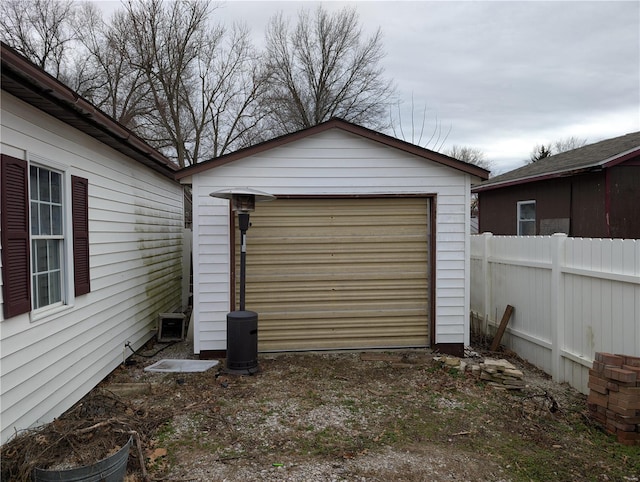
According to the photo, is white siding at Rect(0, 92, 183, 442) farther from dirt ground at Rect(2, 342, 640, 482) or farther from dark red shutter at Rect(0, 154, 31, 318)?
dirt ground at Rect(2, 342, 640, 482)

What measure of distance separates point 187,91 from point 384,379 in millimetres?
16873

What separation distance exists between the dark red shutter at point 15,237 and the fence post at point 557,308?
5557mm

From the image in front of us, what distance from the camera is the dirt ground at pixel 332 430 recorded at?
3227mm

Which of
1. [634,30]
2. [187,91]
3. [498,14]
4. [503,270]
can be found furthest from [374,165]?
[187,91]

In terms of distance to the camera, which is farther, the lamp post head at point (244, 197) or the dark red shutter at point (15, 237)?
the lamp post head at point (244, 197)

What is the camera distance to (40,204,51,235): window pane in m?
4.07

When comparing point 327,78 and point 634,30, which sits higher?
point 327,78

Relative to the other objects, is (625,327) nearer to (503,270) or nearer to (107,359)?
(503,270)

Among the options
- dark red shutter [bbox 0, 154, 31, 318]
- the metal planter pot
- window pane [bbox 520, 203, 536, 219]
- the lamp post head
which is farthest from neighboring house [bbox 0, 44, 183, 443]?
window pane [bbox 520, 203, 536, 219]

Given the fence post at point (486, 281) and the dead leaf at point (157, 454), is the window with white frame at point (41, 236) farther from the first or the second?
the fence post at point (486, 281)

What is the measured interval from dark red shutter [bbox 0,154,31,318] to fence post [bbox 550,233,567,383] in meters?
5.56

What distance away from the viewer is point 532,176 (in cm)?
1016

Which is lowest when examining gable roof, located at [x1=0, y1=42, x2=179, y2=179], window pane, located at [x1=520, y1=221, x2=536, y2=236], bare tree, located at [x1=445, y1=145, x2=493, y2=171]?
window pane, located at [x1=520, y1=221, x2=536, y2=236]

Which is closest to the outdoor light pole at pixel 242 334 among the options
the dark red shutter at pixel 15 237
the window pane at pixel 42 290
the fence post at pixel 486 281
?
the window pane at pixel 42 290
